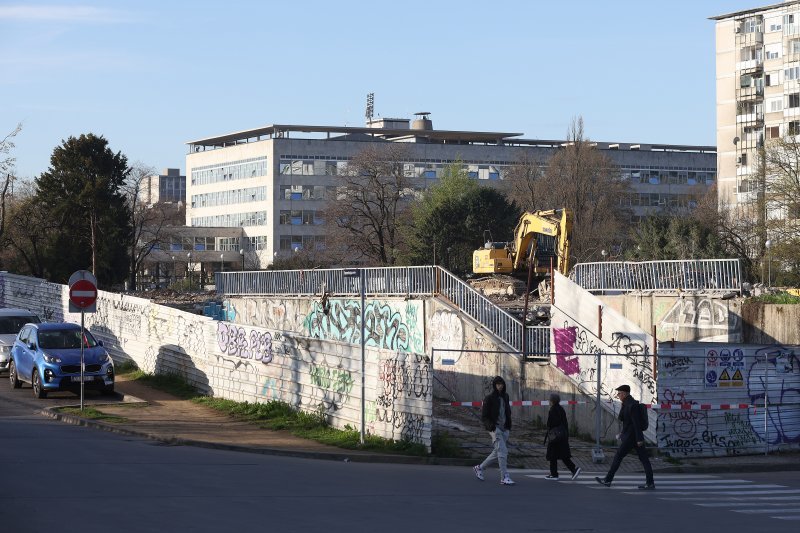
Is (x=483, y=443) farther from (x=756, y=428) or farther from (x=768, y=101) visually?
(x=768, y=101)

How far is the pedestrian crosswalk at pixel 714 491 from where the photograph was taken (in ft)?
50.3

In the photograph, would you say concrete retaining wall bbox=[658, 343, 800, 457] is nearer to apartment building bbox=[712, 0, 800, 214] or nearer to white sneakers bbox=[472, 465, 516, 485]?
white sneakers bbox=[472, 465, 516, 485]

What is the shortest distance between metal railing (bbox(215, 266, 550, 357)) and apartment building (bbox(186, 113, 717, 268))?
59.5 metres

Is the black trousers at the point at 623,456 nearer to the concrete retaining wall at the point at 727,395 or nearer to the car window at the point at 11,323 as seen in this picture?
the concrete retaining wall at the point at 727,395

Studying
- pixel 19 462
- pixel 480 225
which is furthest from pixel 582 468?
pixel 480 225

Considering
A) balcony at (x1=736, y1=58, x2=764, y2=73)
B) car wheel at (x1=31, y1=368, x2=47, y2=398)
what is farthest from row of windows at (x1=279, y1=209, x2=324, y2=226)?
car wheel at (x1=31, y1=368, x2=47, y2=398)

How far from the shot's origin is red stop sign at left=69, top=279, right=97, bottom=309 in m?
25.2

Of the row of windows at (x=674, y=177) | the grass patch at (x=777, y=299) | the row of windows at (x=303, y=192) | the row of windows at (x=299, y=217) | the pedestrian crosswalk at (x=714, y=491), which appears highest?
the row of windows at (x=674, y=177)

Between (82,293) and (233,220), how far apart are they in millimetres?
99302

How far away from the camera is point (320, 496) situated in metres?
14.4

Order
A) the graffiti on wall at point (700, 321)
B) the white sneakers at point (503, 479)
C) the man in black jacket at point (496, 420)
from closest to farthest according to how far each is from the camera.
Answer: the white sneakers at point (503, 479) < the man in black jacket at point (496, 420) < the graffiti on wall at point (700, 321)

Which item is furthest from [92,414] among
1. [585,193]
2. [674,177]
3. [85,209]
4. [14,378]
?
[674,177]

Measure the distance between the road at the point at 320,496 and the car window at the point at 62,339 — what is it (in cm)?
820

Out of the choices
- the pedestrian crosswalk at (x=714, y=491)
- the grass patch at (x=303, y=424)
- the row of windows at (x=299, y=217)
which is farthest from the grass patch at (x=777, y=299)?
the row of windows at (x=299, y=217)
